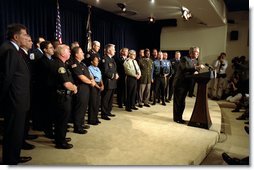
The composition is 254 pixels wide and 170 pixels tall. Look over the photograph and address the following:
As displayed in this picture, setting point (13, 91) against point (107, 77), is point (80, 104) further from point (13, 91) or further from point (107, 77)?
point (13, 91)

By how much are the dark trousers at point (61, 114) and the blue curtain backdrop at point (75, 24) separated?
70.9 inches

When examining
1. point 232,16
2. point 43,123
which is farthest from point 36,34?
point 232,16

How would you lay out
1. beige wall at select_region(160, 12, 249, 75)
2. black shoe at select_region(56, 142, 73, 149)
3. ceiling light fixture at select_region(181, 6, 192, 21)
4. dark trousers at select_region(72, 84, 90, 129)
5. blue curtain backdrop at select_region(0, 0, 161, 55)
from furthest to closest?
ceiling light fixture at select_region(181, 6, 192, 21), blue curtain backdrop at select_region(0, 0, 161, 55), beige wall at select_region(160, 12, 249, 75), dark trousers at select_region(72, 84, 90, 129), black shoe at select_region(56, 142, 73, 149)

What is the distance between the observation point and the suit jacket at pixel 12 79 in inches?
63.8

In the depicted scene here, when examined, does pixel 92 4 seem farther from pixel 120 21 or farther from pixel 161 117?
pixel 161 117

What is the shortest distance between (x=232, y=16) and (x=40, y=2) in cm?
316

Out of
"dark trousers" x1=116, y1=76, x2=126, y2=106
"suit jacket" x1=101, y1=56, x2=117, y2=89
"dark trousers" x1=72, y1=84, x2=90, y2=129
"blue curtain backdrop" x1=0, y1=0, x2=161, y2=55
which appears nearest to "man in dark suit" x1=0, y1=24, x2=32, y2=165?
"dark trousers" x1=72, y1=84, x2=90, y2=129

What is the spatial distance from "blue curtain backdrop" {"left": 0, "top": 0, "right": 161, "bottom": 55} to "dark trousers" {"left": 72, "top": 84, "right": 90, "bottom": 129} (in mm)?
1540

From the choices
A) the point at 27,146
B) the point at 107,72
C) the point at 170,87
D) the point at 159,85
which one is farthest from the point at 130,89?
the point at 27,146

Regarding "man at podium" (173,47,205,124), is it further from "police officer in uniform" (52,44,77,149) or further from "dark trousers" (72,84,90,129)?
"police officer in uniform" (52,44,77,149)

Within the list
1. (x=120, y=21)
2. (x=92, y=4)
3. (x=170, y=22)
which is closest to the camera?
(x=170, y=22)

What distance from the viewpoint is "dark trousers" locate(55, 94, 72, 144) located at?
211 centimetres

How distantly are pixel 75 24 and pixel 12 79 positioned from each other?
142 inches

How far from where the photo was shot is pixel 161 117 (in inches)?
141
